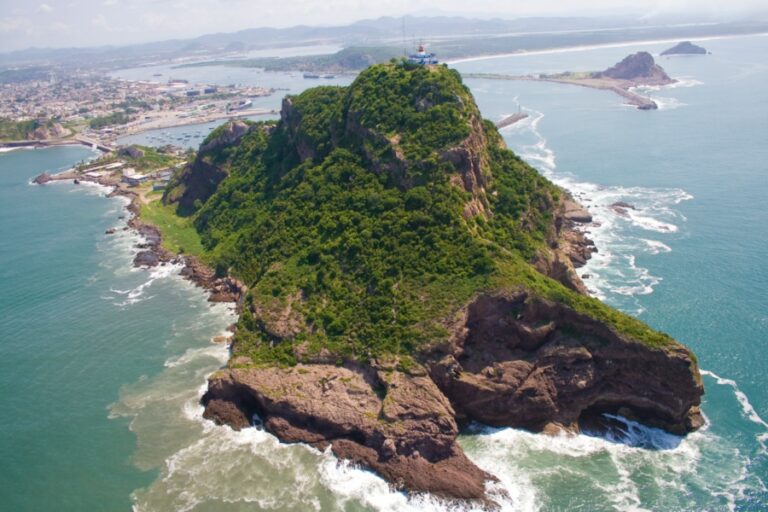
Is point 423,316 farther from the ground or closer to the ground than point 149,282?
farther from the ground

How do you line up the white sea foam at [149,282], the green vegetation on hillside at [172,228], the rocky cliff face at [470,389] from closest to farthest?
the rocky cliff face at [470,389]
the white sea foam at [149,282]
the green vegetation on hillside at [172,228]

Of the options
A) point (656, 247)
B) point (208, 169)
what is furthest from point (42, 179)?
point (656, 247)

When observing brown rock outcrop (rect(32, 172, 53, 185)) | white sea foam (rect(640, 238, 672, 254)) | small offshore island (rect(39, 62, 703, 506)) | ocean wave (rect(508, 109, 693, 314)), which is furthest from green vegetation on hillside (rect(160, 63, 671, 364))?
brown rock outcrop (rect(32, 172, 53, 185))

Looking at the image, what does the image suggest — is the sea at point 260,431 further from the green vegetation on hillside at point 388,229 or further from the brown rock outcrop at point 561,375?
the green vegetation on hillside at point 388,229

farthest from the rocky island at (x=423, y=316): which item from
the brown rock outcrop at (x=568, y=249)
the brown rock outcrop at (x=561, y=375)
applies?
the brown rock outcrop at (x=568, y=249)

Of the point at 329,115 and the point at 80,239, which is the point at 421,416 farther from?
the point at 80,239

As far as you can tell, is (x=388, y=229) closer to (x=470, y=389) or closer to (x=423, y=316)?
(x=423, y=316)
